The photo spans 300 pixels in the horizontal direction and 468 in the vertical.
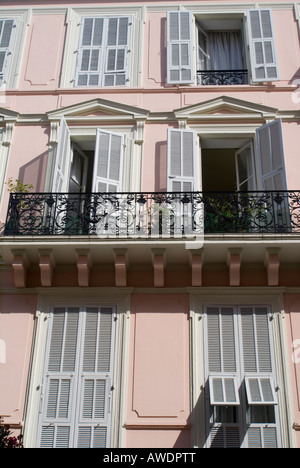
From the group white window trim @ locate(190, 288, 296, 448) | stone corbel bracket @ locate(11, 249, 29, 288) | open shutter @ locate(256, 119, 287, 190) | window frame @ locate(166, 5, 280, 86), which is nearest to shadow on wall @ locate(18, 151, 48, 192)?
stone corbel bracket @ locate(11, 249, 29, 288)

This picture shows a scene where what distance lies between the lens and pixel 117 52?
11953 mm

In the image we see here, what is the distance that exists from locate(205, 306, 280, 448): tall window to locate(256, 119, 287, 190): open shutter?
2.26m

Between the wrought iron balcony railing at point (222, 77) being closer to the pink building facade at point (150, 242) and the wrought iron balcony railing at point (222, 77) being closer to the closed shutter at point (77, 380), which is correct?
the pink building facade at point (150, 242)

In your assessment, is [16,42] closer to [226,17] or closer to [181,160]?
[226,17]

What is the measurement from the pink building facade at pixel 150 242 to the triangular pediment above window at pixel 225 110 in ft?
0.09

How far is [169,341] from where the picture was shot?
8562mm

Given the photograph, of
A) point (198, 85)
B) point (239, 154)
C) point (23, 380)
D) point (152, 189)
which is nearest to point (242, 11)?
point (198, 85)

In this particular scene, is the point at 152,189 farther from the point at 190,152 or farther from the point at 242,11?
the point at 242,11

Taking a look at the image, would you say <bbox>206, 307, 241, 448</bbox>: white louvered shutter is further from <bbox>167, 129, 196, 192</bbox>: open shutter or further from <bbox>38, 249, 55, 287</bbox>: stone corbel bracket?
<bbox>38, 249, 55, 287</bbox>: stone corbel bracket

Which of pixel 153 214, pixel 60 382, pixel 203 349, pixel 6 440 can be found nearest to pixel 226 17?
pixel 153 214

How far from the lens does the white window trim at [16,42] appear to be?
1165cm

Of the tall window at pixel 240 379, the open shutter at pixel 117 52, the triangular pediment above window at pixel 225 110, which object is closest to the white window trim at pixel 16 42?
the open shutter at pixel 117 52

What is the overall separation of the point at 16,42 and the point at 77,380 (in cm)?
756
